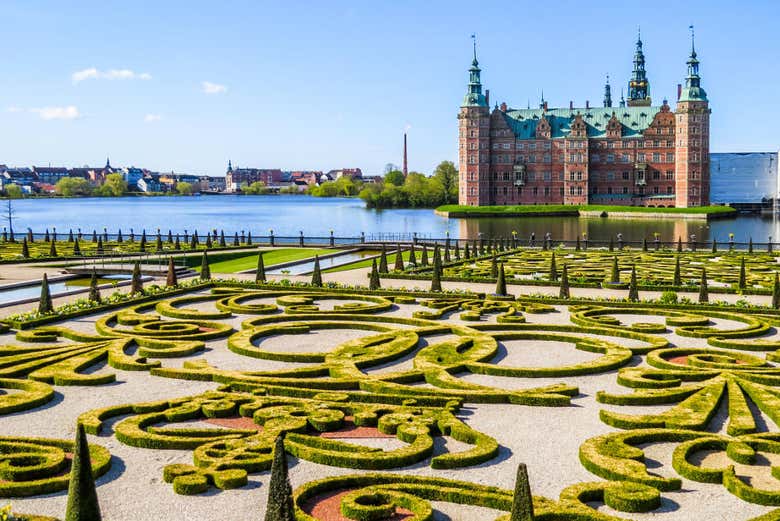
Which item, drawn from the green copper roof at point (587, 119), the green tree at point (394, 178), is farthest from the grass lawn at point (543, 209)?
the green tree at point (394, 178)

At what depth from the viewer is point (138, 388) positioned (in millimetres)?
16516

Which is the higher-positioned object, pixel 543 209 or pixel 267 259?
pixel 543 209

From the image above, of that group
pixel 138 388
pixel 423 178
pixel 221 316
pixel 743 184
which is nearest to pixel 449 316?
pixel 221 316

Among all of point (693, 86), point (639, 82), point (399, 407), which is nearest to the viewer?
point (399, 407)

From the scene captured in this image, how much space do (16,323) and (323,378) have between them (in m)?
9.98

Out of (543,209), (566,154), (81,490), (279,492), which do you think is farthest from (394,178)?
(279,492)

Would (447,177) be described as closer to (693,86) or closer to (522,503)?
(693,86)

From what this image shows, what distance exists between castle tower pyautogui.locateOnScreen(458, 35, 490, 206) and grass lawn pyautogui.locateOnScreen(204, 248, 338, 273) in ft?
279

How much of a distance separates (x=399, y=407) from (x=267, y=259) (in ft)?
102

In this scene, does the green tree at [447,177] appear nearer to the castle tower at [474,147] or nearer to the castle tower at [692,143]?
the castle tower at [474,147]

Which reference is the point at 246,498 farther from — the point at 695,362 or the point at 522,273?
the point at 522,273

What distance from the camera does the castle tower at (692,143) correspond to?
122 meters

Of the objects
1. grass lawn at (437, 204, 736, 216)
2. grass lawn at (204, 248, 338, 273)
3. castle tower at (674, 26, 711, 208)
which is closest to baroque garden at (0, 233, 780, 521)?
grass lawn at (204, 248, 338, 273)

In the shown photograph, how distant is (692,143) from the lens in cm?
12488
